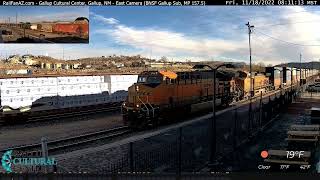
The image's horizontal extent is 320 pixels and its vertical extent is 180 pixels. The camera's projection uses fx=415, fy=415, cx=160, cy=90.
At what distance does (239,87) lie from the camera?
5.83 m

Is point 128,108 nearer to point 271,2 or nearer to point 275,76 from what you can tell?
point 275,76

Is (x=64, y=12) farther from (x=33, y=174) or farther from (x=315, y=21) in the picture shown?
(x=315, y=21)

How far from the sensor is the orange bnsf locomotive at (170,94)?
5.74m

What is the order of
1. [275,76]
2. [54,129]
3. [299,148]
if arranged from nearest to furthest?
[299,148], [54,129], [275,76]

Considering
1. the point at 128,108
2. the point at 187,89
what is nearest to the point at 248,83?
the point at 187,89

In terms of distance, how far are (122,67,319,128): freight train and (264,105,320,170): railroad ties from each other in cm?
69

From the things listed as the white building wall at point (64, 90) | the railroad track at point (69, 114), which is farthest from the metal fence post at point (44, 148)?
the white building wall at point (64, 90)

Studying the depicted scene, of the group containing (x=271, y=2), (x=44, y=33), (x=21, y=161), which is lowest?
(x=21, y=161)

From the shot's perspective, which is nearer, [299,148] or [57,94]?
[299,148]

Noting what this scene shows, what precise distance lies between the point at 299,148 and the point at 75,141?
9.85 ft

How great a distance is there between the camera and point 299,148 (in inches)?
215

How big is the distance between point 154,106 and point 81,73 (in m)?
1.16

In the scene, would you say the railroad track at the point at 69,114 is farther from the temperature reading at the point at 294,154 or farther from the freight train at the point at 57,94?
the temperature reading at the point at 294,154

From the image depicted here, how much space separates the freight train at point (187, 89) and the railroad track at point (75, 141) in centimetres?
20
